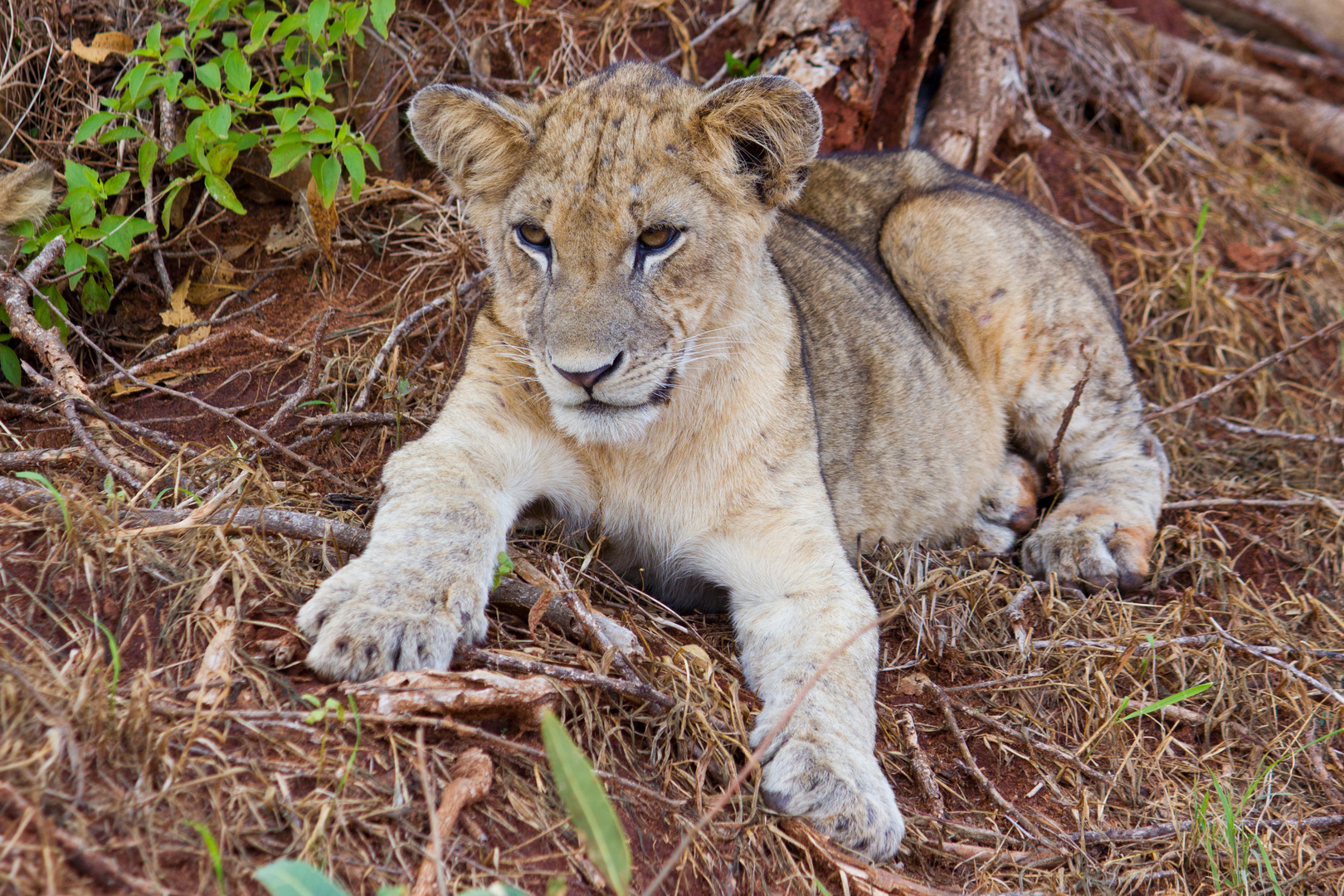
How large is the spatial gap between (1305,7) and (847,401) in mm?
6056

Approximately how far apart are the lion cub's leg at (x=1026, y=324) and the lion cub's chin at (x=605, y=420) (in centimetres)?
217

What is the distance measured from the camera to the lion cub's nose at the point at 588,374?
265 cm

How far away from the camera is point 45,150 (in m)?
4.10

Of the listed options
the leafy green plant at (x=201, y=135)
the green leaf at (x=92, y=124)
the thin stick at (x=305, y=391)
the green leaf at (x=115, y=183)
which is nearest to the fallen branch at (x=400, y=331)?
the thin stick at (x=305, y=391)

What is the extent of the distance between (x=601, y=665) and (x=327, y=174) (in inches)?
81.6

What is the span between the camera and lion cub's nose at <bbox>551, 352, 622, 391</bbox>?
2650 mm

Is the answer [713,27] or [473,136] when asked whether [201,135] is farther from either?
[713,27]

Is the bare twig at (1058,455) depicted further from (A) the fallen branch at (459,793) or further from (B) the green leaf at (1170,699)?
(A) the fallen branch at (459,793)

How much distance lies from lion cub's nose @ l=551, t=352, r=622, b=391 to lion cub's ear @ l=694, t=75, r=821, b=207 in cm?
72

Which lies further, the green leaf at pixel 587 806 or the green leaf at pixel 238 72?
the green leaf at pixel 238 72

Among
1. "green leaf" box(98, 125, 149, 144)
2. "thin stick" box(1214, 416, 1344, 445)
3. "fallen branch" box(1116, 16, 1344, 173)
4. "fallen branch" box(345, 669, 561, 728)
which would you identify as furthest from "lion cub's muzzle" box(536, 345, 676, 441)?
"fallen branch" box(1116, 16, 1344, 173)

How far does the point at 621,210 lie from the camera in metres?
2.81

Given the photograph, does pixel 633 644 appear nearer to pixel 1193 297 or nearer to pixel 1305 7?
pixel 1193 297

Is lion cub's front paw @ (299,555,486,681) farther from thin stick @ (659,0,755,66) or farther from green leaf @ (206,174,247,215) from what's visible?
thin stick @ (659,0,755,66)
